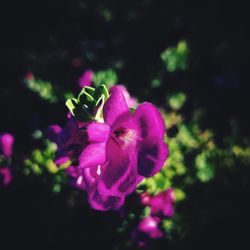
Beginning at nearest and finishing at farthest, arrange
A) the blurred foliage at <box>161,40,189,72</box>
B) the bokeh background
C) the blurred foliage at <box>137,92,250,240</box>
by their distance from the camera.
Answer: the blurred foliage at <box>137,92,250,240</box>
the blurred foliage at <box>161,40,189,72</box>
the bokeh background

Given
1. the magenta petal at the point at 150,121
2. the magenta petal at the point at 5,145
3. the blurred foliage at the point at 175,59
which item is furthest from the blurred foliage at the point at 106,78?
the magenta petal at the point at 150,121

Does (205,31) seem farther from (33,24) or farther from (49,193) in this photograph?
(49,193)

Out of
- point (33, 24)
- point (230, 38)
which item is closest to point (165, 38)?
point (230, 38)

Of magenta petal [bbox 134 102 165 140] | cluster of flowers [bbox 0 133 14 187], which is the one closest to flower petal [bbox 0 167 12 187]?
cluster of flowers [bbox 0 133 14 187]

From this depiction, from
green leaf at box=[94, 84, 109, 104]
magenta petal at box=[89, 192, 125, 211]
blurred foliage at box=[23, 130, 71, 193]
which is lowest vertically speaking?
magenta petal at box=[89, 192, 125, 211]

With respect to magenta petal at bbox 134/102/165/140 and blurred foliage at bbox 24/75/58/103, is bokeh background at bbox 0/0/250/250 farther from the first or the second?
magenta petal at bbox 134/102/165/140

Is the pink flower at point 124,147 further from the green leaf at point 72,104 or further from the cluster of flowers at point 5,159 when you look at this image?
the cluster of flowers at point 5,159
